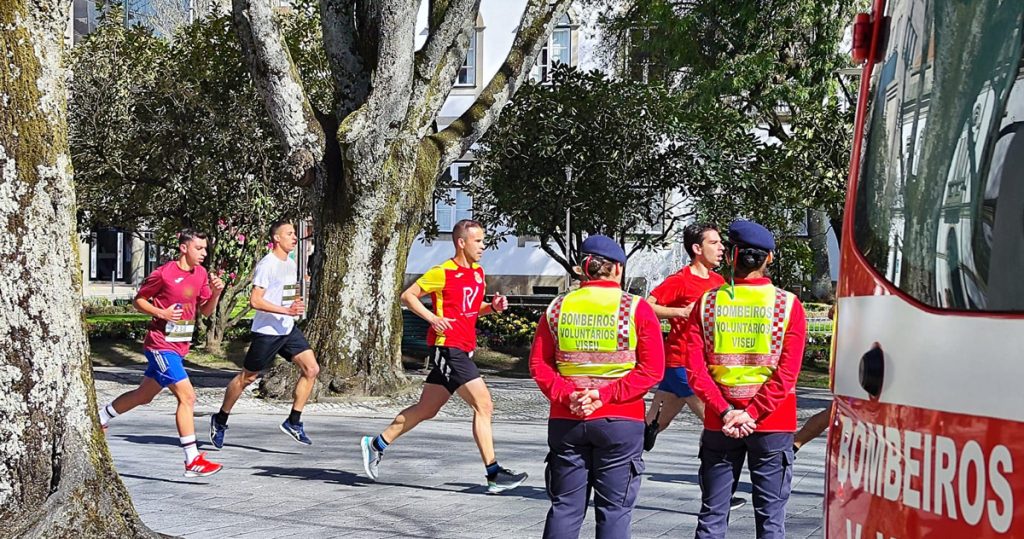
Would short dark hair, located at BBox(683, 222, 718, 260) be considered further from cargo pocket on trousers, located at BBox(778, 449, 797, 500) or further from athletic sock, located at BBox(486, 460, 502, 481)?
cargo pocket on trousers, located at BBox(778, 449, 797, 500)

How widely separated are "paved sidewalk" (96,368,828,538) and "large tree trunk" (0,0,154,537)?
1.03 m

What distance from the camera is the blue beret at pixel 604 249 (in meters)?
6.02

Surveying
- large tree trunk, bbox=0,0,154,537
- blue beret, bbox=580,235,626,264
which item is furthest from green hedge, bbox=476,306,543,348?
blue beret, bbox=580,235,626,264

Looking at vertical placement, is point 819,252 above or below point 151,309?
above

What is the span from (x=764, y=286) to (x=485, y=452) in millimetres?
3254

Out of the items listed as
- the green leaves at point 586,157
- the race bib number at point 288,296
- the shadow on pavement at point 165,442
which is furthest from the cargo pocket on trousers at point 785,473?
the green leaves at point 586,157

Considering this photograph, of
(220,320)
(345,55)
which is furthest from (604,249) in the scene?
(220,320)

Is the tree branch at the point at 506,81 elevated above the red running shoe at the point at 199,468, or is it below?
above

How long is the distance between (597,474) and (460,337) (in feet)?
10.7

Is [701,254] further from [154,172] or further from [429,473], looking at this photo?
[154,172]

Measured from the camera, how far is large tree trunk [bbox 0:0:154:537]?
6387mm

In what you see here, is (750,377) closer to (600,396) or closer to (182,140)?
(600,396)

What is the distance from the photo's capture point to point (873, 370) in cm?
293

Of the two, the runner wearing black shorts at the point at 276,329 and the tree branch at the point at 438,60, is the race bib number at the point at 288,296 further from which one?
the tree branch at the point at 438,60
